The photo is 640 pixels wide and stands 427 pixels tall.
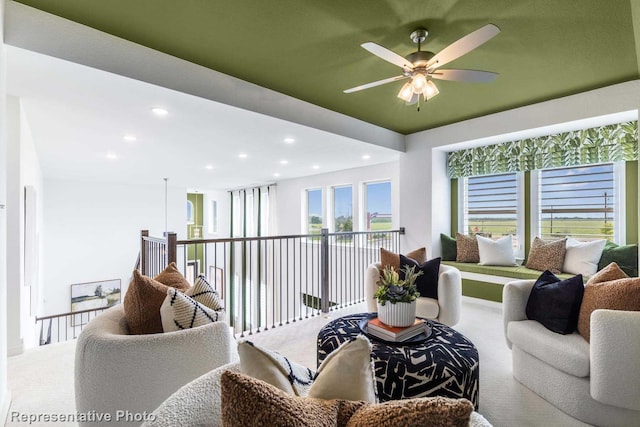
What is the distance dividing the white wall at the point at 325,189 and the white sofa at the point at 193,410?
4347mm

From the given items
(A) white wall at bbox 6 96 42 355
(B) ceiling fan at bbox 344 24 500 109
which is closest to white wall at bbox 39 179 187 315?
(A) white wall at bbox 6 96 42 355

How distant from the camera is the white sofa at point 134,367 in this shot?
1.29 metres

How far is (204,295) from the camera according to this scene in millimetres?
1704

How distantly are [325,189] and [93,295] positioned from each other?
5.93m

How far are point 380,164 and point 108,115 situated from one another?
430 cm

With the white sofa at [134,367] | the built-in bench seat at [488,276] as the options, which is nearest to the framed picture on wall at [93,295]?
the white sofa at [134,367]

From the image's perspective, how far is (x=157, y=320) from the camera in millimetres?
1486

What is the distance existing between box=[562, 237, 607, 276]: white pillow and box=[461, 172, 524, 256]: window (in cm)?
64

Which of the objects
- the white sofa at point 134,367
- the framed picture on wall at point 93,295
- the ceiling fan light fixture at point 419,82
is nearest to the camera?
the white sofa at point 134,367

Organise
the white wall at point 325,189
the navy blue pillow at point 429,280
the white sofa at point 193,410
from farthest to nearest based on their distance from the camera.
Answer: the white wall at point 325,189 → the navy blue pillow at point 429,280 → the white sofa at point 193,410

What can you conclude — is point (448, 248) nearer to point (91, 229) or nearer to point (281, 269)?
point (281, 269)

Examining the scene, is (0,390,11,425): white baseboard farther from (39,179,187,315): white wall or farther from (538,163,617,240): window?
(39,179,187,315): white wall

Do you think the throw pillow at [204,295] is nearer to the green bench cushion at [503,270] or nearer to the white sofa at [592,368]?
the white sofa at [592,368]

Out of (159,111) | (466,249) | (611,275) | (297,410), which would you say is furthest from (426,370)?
(466,249)
